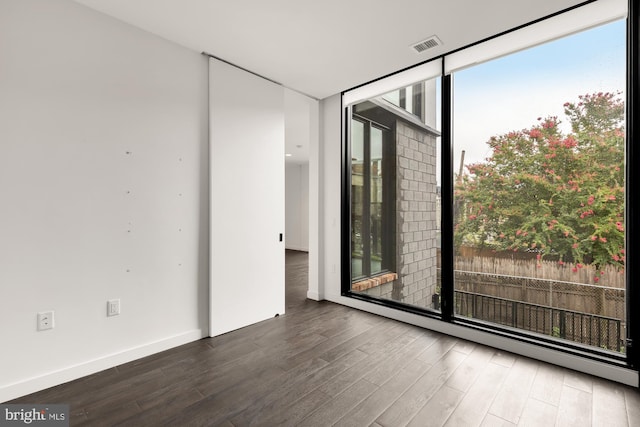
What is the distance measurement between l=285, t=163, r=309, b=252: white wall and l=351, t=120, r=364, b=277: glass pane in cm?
491

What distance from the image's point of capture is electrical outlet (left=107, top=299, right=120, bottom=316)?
2.26 m

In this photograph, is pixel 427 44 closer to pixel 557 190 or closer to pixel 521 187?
pixel 521 187

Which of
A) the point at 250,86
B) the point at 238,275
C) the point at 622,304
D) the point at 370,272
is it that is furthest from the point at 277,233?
the point at 622,304

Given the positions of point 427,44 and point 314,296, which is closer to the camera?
point 427,44

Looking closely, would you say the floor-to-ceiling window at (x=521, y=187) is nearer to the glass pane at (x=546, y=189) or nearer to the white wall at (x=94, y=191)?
the glass pane at (x=546, y=189)

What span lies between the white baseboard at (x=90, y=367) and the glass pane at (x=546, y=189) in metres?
2.57

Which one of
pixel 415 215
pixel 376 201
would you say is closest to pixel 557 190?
pixel 415 215

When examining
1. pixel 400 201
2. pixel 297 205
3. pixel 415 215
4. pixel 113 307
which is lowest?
pixel 113 307

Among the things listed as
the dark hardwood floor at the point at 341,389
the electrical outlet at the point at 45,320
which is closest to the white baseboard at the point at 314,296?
the dark hardwood floor at the point at 341,389

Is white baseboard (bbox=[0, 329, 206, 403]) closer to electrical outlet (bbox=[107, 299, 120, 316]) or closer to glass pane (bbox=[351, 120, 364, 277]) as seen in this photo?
electrical outlet (bbox=[107, 299, 120, 316])

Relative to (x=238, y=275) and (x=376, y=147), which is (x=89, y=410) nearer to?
(x=238, y=275)

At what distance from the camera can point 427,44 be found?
266cm

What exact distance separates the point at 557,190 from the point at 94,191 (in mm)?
3496

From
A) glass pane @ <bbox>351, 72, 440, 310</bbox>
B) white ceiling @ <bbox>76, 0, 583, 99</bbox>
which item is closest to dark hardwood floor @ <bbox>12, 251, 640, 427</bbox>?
glass pane @ <bbox>351, 72, 440, 310</bbox>
